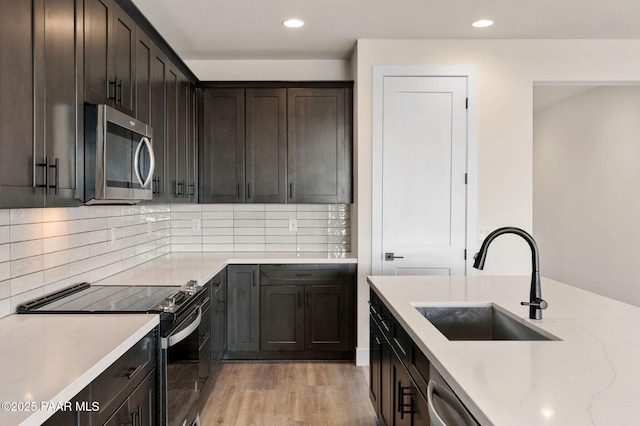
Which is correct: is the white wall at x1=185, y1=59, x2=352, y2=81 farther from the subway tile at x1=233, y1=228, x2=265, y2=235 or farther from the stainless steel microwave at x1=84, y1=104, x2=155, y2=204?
the stainless steel microwave at x1=84, y1=104, x2=155, y2=204

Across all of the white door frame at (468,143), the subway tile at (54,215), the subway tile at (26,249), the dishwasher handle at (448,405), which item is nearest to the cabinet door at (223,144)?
the white door frame at (468,143)

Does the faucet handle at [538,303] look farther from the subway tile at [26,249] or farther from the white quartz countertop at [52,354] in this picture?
the subway tile at [26,249]

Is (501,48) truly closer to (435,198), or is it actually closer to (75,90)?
(435,198)

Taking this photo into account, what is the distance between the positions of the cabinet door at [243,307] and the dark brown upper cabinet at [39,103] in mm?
2094

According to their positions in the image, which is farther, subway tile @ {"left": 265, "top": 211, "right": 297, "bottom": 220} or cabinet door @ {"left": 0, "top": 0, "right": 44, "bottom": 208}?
subway tile @ {"left": 265, "top": 211, "right": 297, "bottom": 220}

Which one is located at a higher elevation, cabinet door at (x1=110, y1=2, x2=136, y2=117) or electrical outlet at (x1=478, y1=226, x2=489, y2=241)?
cabinet door at (x1=110, y1=2, x2=136, y2=117)

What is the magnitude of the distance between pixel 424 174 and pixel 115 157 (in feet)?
7.95

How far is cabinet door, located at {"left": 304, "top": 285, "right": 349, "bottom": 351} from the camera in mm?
3871

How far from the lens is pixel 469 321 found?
2.08m

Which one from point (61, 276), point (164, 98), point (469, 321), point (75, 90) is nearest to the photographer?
point (75, 90)

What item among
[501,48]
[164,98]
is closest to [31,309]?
[164,98]

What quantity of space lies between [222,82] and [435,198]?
2.09m

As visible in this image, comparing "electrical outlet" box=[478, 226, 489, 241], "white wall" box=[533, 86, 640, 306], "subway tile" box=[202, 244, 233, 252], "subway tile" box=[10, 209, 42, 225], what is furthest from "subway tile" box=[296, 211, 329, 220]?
"white wall" box=[533, 86, 640, 306]

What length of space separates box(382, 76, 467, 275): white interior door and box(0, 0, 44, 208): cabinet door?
8.71ft
